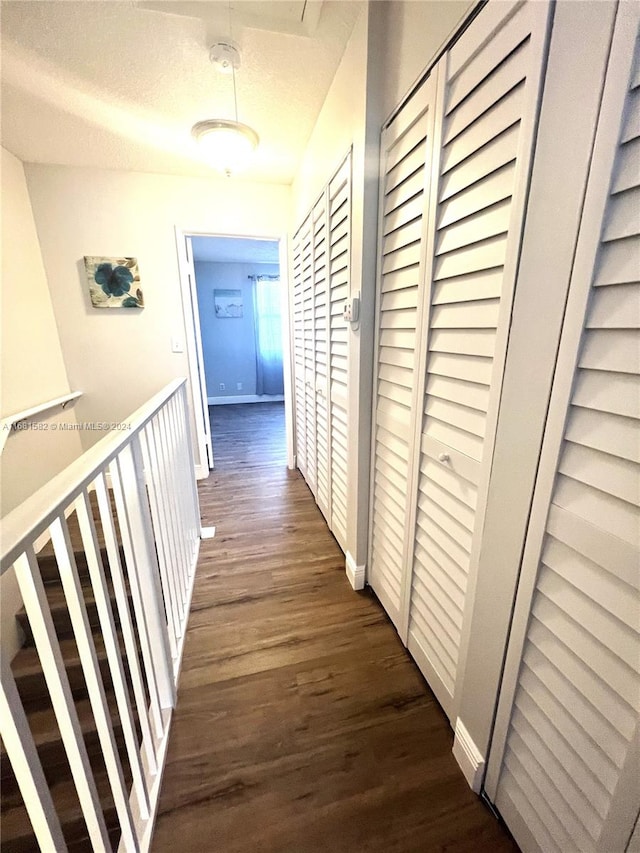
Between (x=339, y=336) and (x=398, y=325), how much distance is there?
0.57m

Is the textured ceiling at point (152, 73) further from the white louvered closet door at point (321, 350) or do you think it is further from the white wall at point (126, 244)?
the white louvered closet door at point (321, 350)

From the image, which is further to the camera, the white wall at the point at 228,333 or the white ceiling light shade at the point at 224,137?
the white wall at the point at 228,333

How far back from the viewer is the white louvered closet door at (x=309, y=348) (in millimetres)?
2259

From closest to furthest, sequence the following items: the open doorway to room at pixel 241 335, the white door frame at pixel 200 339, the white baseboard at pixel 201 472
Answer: the white door frame at pixel 200 339 → the white baseboard at pixel 201 472 → the open doorway to room at pixel 241 335

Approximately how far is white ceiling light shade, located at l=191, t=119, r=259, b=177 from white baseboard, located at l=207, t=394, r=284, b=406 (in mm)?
4425

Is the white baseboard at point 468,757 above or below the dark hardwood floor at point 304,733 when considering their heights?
above

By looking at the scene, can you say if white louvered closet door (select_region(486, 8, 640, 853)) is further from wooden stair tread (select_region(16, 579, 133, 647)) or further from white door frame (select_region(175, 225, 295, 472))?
white door frame (select_region(175, 225, 295, 472))

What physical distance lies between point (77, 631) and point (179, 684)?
34.4 inches

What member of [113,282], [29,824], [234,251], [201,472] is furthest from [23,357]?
[234,251]

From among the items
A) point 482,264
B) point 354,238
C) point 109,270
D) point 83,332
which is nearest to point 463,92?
point 482,264

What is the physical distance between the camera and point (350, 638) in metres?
1.49

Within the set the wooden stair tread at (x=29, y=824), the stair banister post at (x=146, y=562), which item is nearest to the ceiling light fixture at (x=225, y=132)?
the stair banister post at (x=146, y=562)

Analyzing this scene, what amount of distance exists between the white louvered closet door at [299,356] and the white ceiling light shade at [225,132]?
2.42 ft

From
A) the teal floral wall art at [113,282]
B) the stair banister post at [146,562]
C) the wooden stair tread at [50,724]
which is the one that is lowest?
the wooden stair tread at [50,724]
